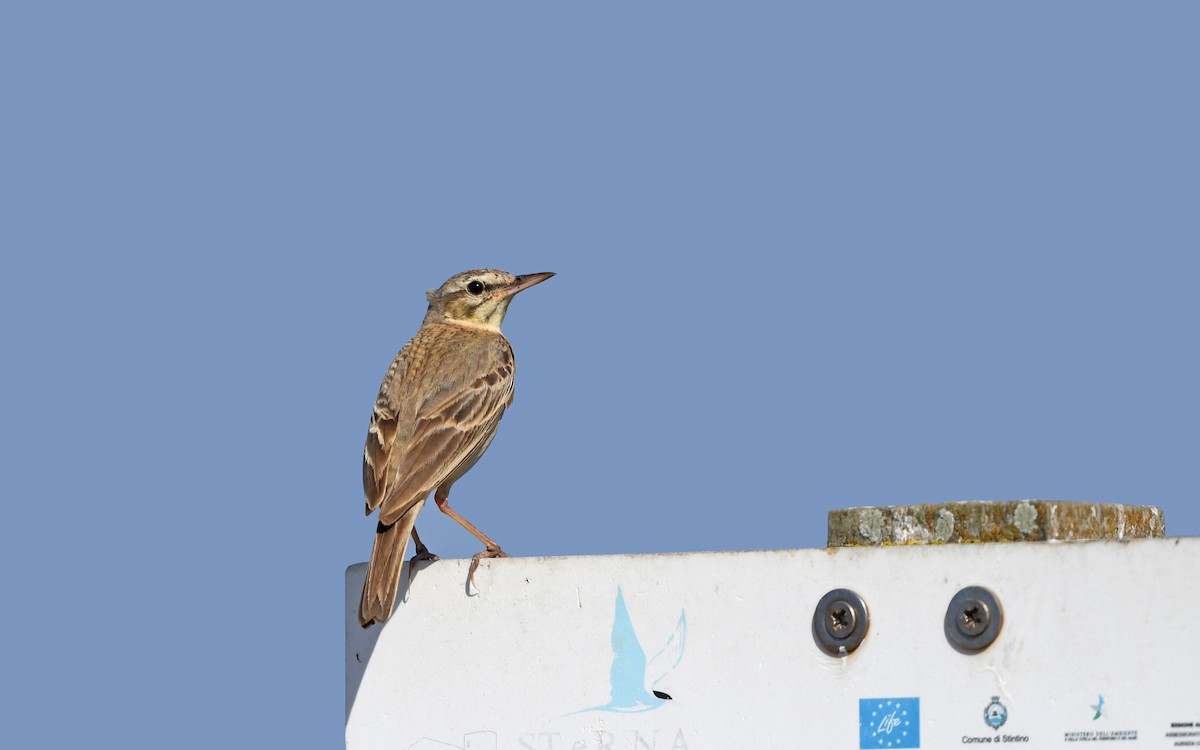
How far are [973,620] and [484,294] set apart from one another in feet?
18.8

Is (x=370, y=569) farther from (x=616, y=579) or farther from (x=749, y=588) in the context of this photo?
(x=749, y=588)

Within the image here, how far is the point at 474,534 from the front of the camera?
10.2 meters

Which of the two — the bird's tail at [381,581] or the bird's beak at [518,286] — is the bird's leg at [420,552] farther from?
the bird's beak at [518,286]

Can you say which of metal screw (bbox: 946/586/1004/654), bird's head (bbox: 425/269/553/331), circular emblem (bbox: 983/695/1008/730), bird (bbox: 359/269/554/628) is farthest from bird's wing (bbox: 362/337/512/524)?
circular emblem (bbox: 983/695/1008/730)

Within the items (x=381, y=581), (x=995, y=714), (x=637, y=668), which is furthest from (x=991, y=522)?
(x=381, y=581)

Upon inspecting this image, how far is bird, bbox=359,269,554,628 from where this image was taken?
372 inches

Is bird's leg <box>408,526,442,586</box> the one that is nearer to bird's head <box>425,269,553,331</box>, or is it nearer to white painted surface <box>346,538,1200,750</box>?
white painted surface <box>346,538,1200,750</box>

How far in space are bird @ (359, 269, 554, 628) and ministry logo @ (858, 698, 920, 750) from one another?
2.19 m

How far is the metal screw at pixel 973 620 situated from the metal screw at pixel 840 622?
39cm

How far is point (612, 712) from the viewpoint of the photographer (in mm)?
8164

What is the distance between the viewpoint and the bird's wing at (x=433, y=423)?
10.1 metres

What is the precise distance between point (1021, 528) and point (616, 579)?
6.16 feet

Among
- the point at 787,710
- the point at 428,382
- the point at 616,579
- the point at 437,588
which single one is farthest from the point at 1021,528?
the point at 428,382

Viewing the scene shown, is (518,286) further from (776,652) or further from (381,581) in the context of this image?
(776,652)
